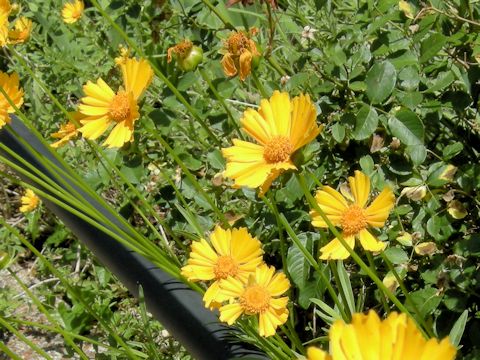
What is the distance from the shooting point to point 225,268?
113 centimetres

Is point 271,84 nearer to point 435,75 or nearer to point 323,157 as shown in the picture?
point 323,157

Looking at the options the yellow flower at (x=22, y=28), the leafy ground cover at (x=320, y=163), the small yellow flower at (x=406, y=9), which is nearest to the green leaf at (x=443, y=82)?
the leafy ground cover at (x=320, y=163)

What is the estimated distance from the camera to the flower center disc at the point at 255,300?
1021 millimetres

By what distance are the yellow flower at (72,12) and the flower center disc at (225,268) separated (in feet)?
4.04

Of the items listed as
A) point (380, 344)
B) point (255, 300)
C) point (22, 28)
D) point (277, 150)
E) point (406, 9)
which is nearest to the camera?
point (380, 344)

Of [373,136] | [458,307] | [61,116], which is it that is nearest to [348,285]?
[458,307]

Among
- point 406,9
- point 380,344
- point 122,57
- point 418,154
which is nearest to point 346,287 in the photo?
point 418,154

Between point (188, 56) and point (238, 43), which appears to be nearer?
point (238, 43)

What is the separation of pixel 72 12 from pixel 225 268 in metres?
1.37

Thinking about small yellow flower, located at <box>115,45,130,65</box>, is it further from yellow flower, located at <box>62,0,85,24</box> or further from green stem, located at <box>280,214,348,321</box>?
green stem, located at <box>280,214,348,321</box>

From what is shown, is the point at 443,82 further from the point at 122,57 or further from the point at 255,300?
the point at 122,57

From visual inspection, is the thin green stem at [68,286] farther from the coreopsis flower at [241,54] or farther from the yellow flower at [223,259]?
the coreopsis flower at [241,54]

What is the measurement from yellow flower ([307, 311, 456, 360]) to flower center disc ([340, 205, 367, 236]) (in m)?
0.46

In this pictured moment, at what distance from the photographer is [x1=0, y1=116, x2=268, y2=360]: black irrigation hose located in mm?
1051
